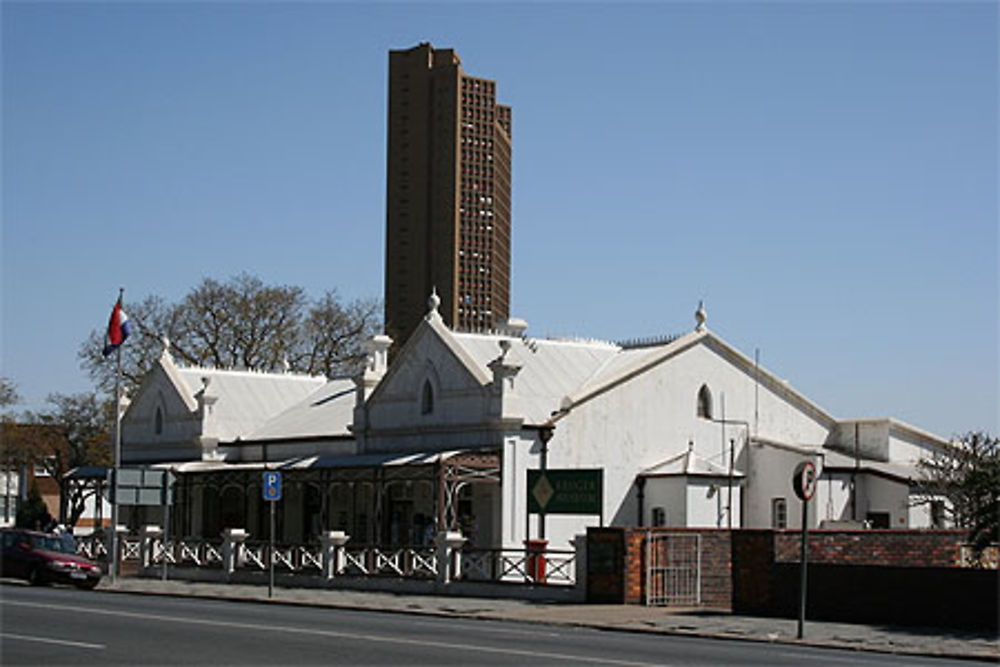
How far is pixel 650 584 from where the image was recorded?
29.9 metres

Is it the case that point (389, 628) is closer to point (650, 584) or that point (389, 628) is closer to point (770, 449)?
point (650, 584)

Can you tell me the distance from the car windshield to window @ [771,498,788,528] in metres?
18.9

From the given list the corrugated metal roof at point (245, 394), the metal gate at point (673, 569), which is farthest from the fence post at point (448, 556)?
the corrugated metal roof at point (245, 394)

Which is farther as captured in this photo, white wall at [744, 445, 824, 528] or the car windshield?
white wall at [744, 445, 824, 528]

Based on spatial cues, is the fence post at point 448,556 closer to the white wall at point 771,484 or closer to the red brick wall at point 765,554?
the red brick wall at point 765,554

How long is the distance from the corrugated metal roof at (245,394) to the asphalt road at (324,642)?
85.8 ft

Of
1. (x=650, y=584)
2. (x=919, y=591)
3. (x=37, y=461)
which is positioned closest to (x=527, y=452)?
(x=650, y=584)

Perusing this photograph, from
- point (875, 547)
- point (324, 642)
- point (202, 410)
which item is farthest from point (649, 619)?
point (202, 410)

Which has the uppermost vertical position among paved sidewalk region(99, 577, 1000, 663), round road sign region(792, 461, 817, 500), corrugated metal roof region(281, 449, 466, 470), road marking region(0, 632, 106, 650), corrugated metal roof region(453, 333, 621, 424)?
corrugated metal roof region(453, 333, 621, 424)

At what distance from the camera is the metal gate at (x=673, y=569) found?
29969mm

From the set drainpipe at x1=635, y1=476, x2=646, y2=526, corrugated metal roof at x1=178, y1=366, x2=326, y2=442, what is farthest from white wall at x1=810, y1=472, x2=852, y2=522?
corrugated metal roof at x1=178, y1=366, x2=326, y2=442

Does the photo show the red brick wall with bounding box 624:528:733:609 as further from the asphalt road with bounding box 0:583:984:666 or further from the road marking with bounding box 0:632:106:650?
the road marking with bounding box 0:632:106:650

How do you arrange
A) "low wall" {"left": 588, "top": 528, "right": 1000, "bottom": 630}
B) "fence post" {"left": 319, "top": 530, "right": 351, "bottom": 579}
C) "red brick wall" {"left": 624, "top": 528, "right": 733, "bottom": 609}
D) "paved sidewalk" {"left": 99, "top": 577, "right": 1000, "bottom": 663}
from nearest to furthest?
"paved sidewalk" {"left": 99, "top": 577, "right": 1000, "bottom": 663} < "low wall" {"left": 588, "top": 528, "right": 1000, "bottom": 630} < "red brick wall" {"left": 624, "top": 528, "right": 733, "bottom": 609} < "fence post" {"left": 319, "top": 530, "right": 351, "bottom": 579}

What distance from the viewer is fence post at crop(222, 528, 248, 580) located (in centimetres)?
4062
